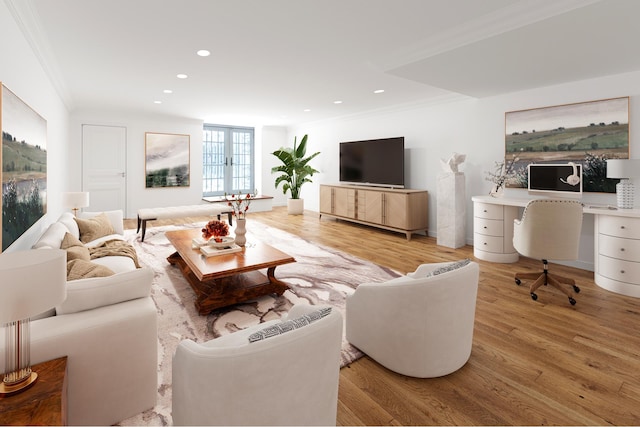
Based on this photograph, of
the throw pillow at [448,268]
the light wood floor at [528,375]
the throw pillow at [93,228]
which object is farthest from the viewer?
the throw pillow at [93,228]

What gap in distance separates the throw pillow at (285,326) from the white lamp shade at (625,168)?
3821 mm

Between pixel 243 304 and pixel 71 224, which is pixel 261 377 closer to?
pixel 243 304

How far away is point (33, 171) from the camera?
3.05m

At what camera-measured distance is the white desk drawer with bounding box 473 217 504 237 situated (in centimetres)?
452

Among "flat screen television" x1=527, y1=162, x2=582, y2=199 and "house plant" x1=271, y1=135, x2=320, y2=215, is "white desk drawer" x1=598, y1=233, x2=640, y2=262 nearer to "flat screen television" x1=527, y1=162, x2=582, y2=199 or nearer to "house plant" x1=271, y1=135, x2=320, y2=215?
"flat screen television" x1=527, y1=162, x2=582, y2=199

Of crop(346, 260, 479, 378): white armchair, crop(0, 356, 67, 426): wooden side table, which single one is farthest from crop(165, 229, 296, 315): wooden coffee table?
crop(0, 356, 67, 426): wooden side table

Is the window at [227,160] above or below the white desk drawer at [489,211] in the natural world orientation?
above

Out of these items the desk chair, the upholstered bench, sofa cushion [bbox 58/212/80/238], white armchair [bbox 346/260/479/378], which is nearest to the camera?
white armchair [bbox 346/260/479/378]

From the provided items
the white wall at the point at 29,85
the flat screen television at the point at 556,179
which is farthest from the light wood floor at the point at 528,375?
the white wall at the point at 29,85

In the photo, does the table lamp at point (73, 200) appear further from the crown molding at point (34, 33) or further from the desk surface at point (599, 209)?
the desk surface at point (599, 209)

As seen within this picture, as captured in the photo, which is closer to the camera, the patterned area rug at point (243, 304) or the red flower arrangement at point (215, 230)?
the patterned area rug at point (243, 304)

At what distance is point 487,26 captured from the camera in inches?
113

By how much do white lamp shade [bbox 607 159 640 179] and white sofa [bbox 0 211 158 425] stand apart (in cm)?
442

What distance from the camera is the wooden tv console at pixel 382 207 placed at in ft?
19.5
